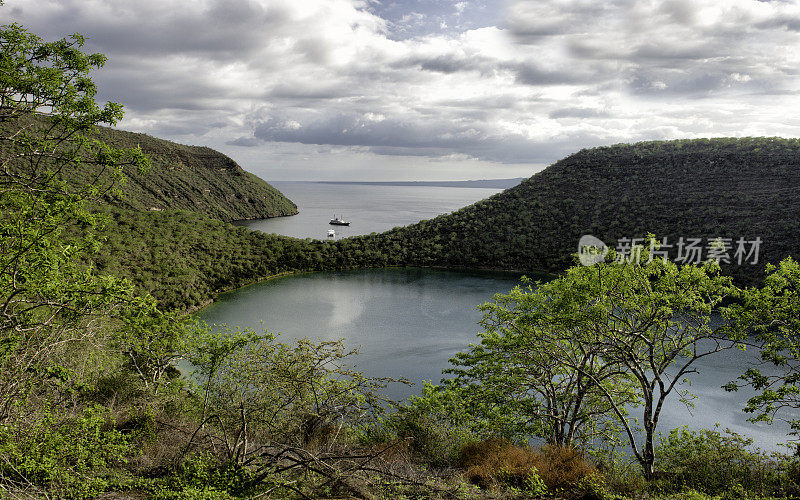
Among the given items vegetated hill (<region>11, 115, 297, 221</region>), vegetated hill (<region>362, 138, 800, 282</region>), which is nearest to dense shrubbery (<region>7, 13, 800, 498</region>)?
vegetated hill (<region>362, 138, 800, 282</region>)

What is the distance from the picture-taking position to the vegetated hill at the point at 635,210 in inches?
2079

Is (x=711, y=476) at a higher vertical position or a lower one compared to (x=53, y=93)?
lower

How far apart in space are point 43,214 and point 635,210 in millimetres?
68048

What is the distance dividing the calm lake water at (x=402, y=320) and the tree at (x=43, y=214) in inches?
641

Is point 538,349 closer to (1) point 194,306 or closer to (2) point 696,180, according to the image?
(1) point 194,306

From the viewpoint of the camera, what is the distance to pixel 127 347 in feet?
48.6

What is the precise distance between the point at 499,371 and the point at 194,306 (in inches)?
1201

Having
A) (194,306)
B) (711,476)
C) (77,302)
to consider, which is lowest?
(194,306)

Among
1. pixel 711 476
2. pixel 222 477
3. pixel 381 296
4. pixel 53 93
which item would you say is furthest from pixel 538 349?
pixel 381 296

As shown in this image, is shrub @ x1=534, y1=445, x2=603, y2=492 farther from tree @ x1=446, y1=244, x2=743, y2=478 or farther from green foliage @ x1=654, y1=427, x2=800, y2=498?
tree @ x1=446, y1=244, x2=743, y2=478

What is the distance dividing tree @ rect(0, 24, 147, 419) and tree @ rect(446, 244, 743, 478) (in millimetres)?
11972

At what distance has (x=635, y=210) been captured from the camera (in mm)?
63125

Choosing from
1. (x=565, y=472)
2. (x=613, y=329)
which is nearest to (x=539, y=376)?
(x=613, y=329)

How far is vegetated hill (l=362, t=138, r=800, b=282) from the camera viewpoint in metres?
52.8
